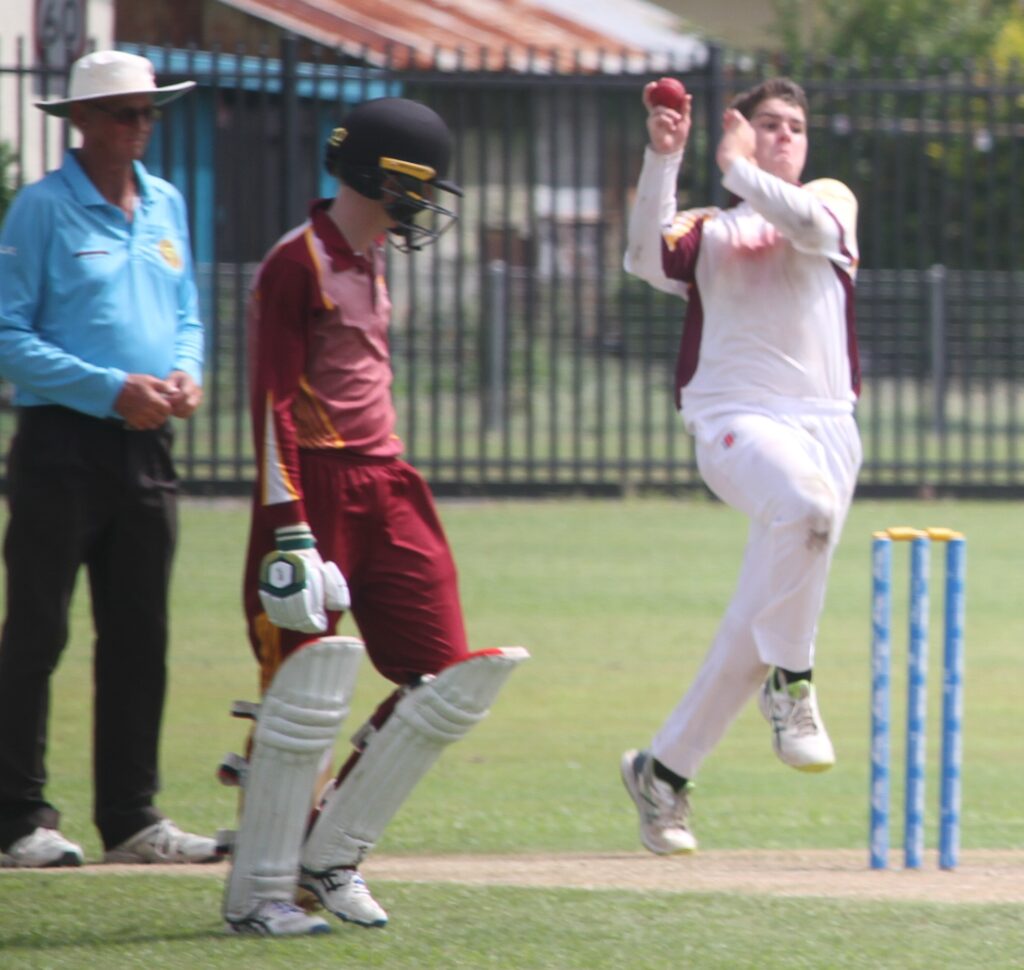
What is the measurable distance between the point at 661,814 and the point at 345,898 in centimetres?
139

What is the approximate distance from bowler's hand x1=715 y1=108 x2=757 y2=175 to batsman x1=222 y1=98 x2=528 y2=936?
3.71 ft

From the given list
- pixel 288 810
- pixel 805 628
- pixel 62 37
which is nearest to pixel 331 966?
pixel 288 810

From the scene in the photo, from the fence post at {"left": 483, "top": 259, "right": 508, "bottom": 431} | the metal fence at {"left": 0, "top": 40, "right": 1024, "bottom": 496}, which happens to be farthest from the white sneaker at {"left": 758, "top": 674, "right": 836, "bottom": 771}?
the fence post at {"left": 483, "top": 259, "right": 508, "bottom": 431}

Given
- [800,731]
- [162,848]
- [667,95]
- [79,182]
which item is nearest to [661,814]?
[800,731]

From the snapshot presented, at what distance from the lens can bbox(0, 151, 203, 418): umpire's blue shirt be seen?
17.6 feet

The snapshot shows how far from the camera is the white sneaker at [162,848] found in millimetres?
5676

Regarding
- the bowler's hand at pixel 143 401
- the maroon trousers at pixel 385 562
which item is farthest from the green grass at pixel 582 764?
the bowler's hand at pixel 143 401

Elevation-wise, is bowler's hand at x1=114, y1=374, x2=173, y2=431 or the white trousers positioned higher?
bowler's hand at x1=114, y1=374, x2=173, y2=431

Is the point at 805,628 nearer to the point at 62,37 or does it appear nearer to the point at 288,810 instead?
the point at 288,810

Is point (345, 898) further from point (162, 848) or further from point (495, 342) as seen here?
point (495, 342)

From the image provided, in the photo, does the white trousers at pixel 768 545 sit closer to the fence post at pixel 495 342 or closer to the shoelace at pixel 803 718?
the shoelace at pixel 803 718

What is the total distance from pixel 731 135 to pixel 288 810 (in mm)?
2393

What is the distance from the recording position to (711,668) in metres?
5.83

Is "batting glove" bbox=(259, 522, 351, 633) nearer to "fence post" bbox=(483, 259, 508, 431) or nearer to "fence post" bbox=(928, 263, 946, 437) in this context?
"fence post" bbox=(483, 259, 508, 431)
